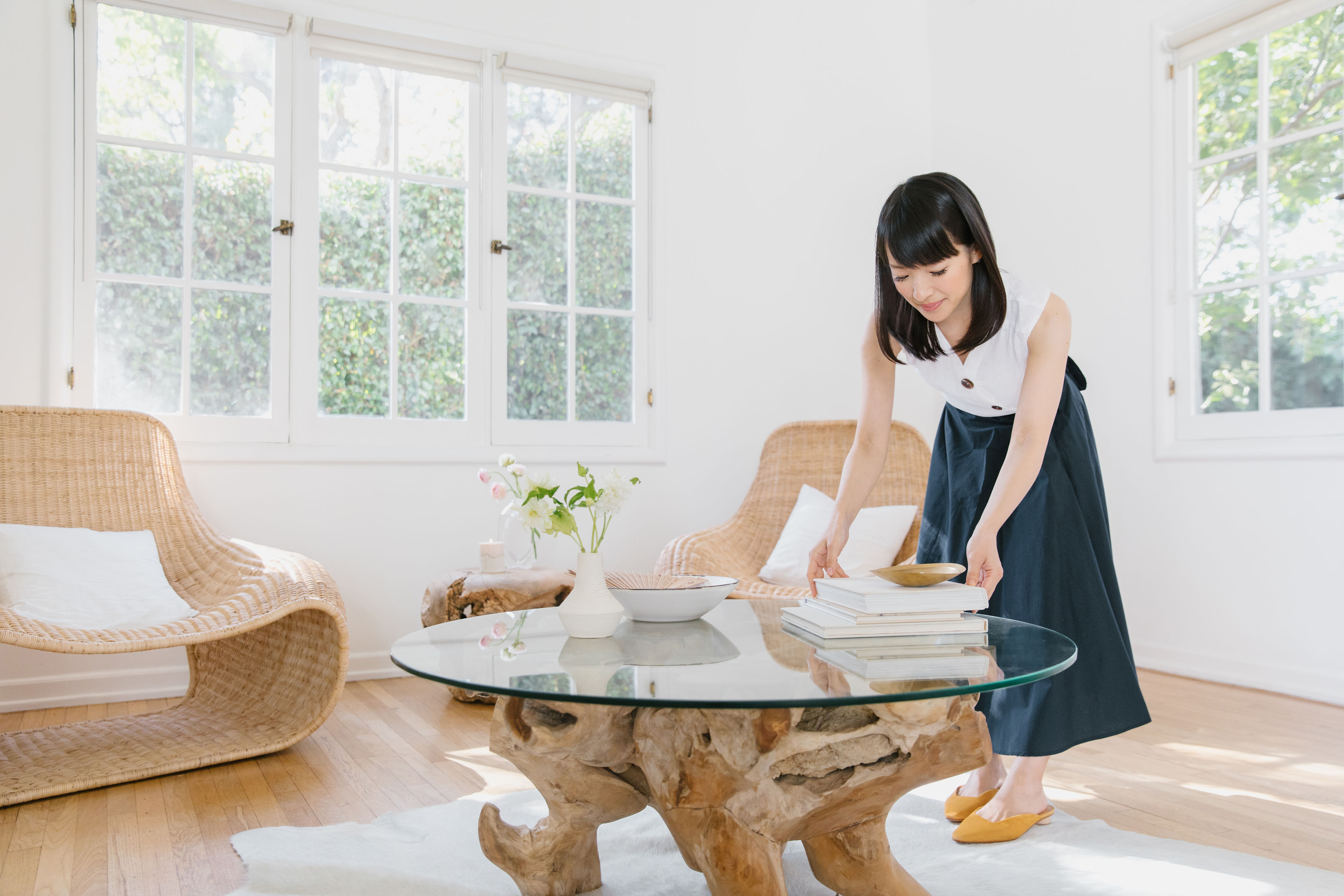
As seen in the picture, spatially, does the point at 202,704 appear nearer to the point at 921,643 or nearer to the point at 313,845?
the point at 313,845

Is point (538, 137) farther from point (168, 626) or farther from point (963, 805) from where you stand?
point (963, 805)

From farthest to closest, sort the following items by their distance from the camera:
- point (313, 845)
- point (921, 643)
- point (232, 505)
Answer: point (232, 505) → point (313, 845) → point (921, 643)

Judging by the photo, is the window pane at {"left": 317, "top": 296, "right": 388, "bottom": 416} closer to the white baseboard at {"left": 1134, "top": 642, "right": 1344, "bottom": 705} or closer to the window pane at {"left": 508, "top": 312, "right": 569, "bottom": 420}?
the window pane at {"left": 508, "top": 312, "right": 569, "bottom": 420}

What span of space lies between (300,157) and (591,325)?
1133mm

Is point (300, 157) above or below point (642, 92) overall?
below

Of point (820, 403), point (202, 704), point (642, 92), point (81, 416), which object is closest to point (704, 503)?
point (820, 403)

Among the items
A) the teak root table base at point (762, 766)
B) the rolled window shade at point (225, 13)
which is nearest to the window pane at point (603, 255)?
the rolled window shade at point (225, 13)

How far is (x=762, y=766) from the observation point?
119 centimetres

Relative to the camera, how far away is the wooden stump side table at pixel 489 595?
2744mm

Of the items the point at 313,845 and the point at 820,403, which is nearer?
the point at 313,845

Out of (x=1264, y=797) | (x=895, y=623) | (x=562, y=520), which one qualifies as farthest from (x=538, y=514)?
(x=1264, y=797)

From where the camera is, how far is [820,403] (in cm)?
395

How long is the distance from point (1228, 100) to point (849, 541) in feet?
6.25

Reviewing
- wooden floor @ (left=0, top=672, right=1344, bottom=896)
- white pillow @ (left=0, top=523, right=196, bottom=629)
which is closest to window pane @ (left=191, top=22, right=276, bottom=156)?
white pillow @ (left=0, top=523, right=196, bottom=629)
